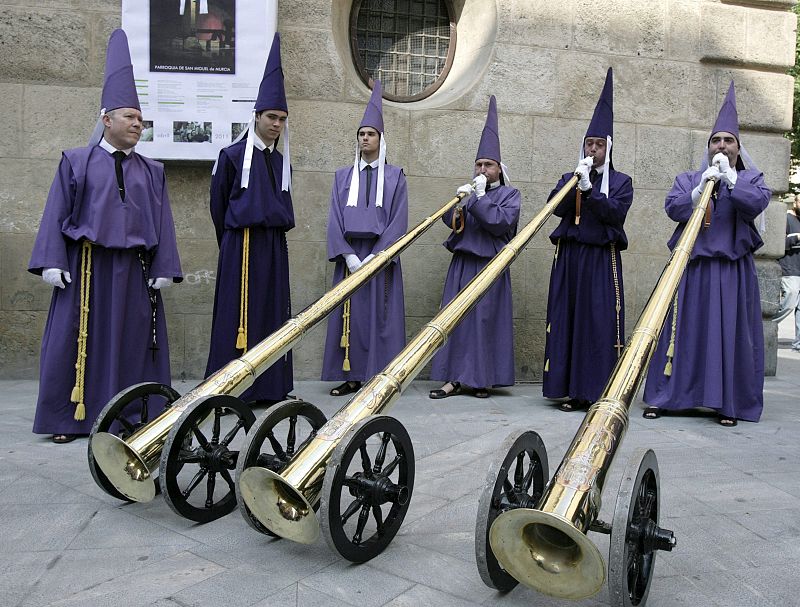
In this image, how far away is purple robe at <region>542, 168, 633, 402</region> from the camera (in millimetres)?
5617

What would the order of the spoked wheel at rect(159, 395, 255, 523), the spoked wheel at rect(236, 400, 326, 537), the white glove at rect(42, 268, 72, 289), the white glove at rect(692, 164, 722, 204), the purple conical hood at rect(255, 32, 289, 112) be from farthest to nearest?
the purple conical hood at rect(255, 32, 289, 112)
the white glove at rect(692, 164, 722, 204)
the white glove at rect(42, 268, 72, 289)
the spoked wheel at rect(159, 395, 255, 523)
the spoked wheel at rect(236, 400, 326, 537)

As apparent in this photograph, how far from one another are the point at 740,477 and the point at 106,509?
2.96 m

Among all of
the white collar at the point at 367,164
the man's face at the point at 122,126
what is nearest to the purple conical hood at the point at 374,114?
the white collar at the point at 367,164

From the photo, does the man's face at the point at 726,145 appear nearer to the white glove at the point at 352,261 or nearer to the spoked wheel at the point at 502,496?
the white glove at the point at 352,261

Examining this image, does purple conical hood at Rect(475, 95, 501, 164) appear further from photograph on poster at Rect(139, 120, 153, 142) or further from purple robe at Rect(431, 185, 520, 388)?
photograph on poster at Rect(139, 120, 153, 142)

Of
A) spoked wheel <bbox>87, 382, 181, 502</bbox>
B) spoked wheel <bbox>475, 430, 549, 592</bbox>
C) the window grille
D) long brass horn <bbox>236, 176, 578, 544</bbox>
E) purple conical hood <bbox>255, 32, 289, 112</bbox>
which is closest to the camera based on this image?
A: spoked wheel <bbox>475, 430, 549, 592</bbox>

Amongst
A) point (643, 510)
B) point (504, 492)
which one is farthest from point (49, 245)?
point (643, 510)

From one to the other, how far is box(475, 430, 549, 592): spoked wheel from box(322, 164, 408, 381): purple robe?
10.9 ft

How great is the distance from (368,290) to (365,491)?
341cm

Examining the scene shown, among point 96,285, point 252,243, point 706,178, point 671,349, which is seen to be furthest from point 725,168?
point 96,285

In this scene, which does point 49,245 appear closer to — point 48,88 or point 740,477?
point 48,88

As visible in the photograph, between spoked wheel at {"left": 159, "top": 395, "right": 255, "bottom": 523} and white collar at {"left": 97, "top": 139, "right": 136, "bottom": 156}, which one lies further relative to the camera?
white collar at {"left": 97, "top": 139, "right": 136, "bottom": 156}

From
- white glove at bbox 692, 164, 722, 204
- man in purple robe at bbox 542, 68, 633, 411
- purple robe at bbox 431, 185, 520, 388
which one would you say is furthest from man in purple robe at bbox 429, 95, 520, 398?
white glove at bbox 692, 164, 722, 204

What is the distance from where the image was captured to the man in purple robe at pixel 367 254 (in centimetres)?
589
